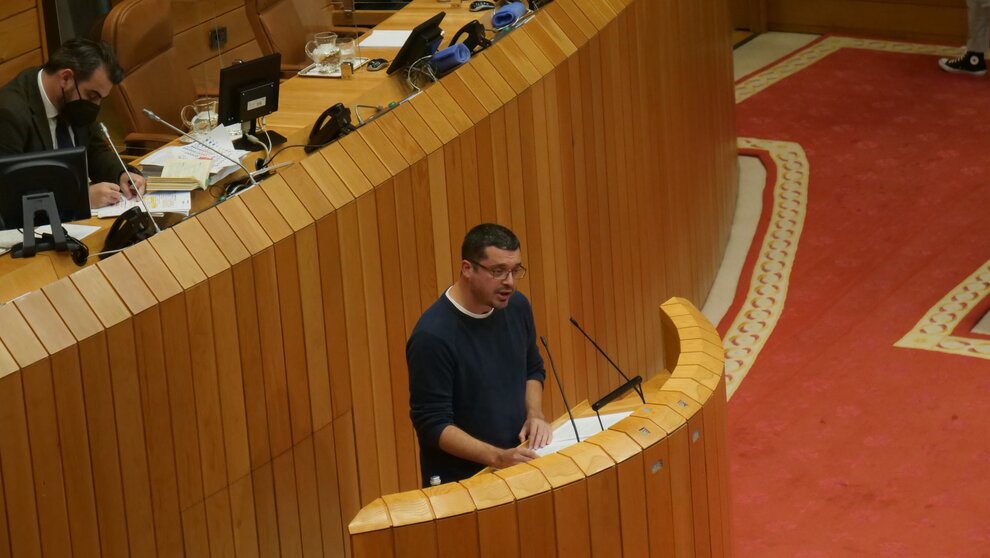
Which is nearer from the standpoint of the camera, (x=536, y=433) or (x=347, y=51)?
(x=536, y=433)

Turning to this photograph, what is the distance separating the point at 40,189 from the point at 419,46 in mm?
1390

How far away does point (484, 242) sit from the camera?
2.84m

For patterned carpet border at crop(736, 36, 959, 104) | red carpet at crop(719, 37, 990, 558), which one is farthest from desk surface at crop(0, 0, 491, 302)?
patterned carpet border at crop(736, 36, 959, 104)

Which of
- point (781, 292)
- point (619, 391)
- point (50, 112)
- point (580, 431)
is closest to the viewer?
point (619, 391)

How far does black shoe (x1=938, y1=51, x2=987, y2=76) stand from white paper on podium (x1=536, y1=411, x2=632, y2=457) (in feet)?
18.0

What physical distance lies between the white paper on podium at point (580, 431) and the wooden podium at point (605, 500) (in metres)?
0.05

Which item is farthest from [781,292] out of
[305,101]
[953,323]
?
[305,101]

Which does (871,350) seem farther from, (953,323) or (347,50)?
(347,50)

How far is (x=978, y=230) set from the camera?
5.83 metres

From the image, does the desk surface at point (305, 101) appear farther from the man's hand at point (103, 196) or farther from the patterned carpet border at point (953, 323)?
the patterned carpet border at point (953, 323)

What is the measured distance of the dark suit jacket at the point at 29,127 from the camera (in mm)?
3533

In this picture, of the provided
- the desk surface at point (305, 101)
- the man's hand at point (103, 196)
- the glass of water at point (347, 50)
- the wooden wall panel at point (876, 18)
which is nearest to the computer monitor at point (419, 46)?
the desk surface at point (305, 101)

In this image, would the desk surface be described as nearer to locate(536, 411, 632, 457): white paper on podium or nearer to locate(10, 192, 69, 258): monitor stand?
locate(10, 192, 69, 258): monitor stand

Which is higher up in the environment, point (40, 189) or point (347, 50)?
point (40, 189)
